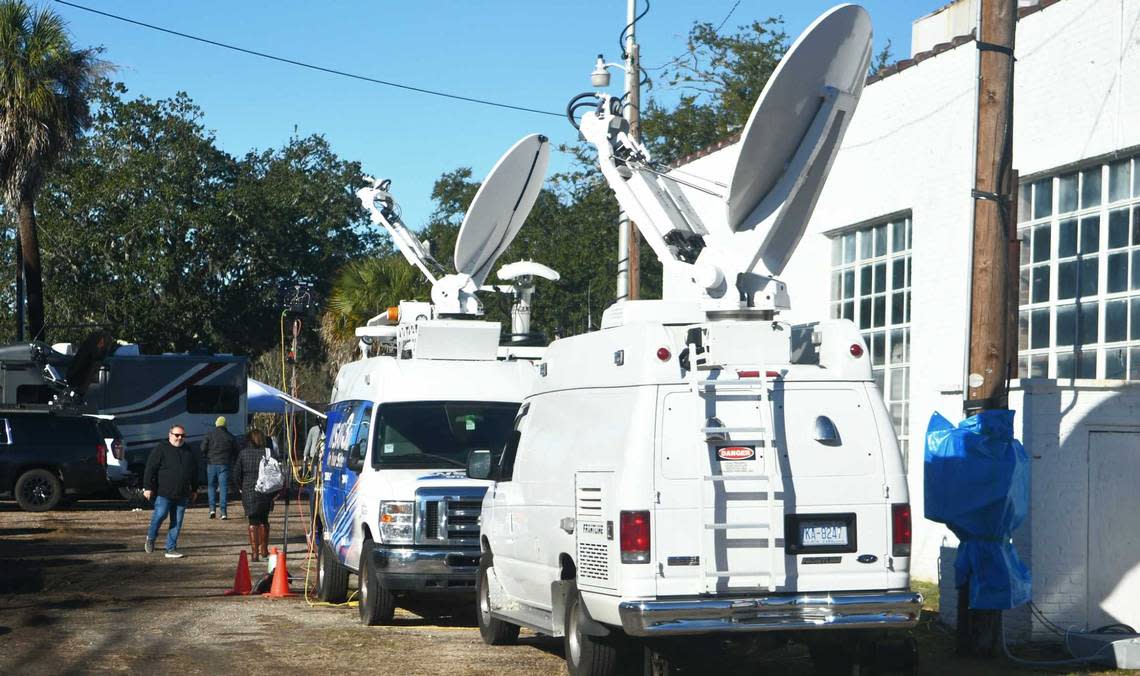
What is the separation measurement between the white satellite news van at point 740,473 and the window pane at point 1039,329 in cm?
557

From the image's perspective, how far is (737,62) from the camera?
47781 millimetres

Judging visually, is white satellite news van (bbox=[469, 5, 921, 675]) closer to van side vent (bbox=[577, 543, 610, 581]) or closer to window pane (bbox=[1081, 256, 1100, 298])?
van side vent (bbox=[577, 543, 610, 581])

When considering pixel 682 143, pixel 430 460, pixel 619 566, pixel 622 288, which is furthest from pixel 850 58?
pixel 682 143

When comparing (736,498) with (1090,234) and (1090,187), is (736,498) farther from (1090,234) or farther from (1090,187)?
(1090,187)

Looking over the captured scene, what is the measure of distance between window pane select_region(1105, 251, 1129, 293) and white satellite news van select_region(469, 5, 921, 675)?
15.8 feet

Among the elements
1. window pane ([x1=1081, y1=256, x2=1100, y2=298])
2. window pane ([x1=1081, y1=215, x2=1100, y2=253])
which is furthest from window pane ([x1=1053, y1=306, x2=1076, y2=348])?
window pane ([x1=1081, y1=215, x2=1100, y2=253])

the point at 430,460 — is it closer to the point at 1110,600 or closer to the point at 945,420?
the point at 945,420

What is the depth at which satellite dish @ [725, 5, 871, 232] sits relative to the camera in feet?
31.6

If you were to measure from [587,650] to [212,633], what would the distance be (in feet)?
15.0

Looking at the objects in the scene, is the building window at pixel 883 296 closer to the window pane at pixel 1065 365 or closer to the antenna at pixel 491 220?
the window pane at pixel 1065 365

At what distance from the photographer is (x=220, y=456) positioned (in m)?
26.5

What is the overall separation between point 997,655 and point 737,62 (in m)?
38.9

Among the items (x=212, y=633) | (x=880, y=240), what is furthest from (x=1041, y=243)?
(x=212, y=633)

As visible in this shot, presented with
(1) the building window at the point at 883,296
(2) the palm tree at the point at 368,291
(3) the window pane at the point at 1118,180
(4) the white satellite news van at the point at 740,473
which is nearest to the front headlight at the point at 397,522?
(4) the white satellite news van at the point at 740,473
